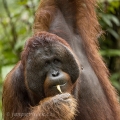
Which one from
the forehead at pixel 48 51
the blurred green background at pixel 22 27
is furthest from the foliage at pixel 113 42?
the forehead at pixel 48 51

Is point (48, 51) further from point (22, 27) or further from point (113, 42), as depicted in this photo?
point (113, 42)

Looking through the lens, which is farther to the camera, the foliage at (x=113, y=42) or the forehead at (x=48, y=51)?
the foliage at (x=113, y=42)

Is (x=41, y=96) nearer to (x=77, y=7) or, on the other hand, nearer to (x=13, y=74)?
(x=13, y=74)

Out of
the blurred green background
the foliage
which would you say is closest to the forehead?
the blurred green background

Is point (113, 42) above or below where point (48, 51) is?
below

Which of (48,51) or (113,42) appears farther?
(113,42)

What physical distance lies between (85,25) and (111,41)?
198 centimetres

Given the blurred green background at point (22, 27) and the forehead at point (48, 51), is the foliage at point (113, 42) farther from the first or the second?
the forehead at point (48, 51)

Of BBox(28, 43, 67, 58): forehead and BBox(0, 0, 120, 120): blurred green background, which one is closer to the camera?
BBox(28, 43, 67, 58): forehead

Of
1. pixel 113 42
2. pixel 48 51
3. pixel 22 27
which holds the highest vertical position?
pixel 48 51

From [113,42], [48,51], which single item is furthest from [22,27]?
[48,51]

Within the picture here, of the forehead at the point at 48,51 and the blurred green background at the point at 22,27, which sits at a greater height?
the forehead at the point at 48,51

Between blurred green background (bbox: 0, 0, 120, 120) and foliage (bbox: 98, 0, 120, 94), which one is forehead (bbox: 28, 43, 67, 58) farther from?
foliage (bbox: 98, 0, 120, 94)

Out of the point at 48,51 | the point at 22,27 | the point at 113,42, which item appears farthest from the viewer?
the point at 113,42
